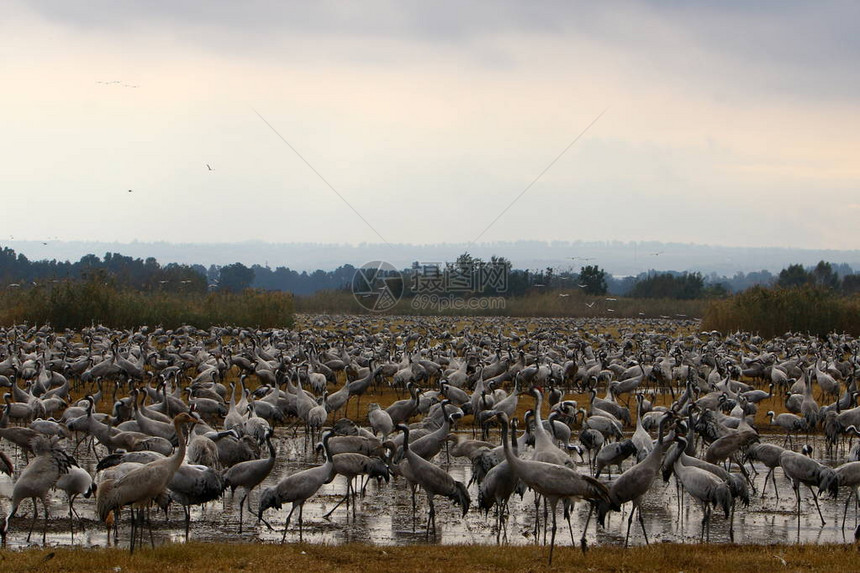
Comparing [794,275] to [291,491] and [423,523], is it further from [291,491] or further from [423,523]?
[291,491]

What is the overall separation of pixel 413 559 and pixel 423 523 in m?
2.44

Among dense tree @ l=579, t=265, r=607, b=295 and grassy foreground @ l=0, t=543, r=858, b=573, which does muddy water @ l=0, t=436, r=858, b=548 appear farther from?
dense tree @ l=579, t=265, r=607, b=295

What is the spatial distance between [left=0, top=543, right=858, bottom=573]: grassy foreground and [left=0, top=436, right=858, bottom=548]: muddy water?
104 centimetres

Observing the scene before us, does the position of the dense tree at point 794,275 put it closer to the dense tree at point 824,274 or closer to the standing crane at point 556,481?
the dense tree at point 824,274

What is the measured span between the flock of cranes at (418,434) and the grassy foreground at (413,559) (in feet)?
1.79

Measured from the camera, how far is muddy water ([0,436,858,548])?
11.1 m

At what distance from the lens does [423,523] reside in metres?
12.0

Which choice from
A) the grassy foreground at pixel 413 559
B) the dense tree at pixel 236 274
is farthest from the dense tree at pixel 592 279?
the grassy foreground at pixel 413 559

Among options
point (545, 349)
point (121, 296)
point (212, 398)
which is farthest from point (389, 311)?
point (212, 398)

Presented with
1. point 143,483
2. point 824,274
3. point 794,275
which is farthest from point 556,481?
point 824,274

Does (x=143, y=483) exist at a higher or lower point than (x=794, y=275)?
lower

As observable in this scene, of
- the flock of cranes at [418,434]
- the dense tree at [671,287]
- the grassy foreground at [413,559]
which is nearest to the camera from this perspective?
the grassy foreground at [413,559]

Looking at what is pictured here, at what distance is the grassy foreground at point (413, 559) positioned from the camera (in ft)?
29.6

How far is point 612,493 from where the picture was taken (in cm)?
1088
